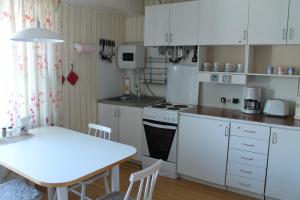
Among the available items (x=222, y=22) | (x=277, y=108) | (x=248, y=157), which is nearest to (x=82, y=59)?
(x=222, y=22)

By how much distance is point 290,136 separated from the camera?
2.61 m

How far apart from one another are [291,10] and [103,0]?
223 centimetres

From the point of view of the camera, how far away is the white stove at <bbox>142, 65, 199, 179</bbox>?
3301 mm

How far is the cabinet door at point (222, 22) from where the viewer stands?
298cm

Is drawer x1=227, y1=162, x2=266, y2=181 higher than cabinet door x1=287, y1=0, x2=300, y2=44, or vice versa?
cabinet door x1=287, y1=0, x2=300, y2=44

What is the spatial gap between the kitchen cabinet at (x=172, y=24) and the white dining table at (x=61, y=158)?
70.3 inches

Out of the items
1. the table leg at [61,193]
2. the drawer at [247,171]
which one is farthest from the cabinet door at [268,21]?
the table leg at [61,193]

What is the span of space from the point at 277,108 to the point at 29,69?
284 centimetres

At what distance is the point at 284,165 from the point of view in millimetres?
2674

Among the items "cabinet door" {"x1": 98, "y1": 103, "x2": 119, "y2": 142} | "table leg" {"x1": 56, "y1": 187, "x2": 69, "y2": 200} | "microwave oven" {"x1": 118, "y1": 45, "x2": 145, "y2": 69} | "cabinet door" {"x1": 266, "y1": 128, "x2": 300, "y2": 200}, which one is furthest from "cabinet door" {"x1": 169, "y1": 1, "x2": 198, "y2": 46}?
"table leg" {"x1": 56, "y1": 187, "x2": 69, "y2": 200}

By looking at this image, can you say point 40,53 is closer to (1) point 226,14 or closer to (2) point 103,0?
(2) point 103,0

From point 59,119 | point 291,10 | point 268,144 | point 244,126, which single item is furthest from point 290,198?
point 59,119

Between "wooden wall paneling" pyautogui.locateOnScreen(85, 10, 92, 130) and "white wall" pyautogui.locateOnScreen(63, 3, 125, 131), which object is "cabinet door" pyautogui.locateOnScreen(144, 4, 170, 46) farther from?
"wooden wall paneling" pyautogui.locateOnScreen(85, 10, 92, 130)

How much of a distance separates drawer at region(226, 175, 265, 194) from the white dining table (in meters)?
1.46
